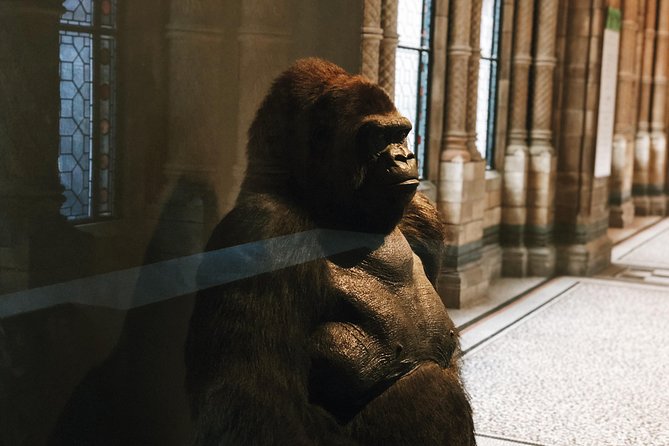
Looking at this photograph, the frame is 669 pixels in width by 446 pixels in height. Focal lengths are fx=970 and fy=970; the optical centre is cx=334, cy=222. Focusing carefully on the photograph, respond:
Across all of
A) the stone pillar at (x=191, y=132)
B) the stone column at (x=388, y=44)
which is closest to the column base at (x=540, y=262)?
the stone column at (x=388, y=44)

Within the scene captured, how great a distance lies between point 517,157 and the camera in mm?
8078

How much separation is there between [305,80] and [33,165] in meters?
0.75

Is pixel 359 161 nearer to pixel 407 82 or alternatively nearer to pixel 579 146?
pixel 407 82

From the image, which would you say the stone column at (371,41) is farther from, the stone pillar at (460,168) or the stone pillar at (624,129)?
the stone pillar at (624,129)

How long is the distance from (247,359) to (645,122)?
12.9 metres

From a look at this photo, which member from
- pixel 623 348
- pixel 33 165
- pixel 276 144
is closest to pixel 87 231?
pixel 33 165

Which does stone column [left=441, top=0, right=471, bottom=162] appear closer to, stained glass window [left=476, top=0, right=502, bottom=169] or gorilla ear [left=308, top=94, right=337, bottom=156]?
stained glass window [left=476, top=0, right=502, bottom=169]

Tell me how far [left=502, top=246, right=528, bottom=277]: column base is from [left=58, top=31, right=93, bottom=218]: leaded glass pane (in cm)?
643

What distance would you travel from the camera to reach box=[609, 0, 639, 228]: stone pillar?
1189 centimetres

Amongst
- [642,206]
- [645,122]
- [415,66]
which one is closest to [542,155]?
[415,66]

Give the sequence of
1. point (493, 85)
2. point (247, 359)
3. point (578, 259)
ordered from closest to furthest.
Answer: point (247, 359)
point (493, 85)
point (578, 259)

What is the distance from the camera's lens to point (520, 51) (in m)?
7.98

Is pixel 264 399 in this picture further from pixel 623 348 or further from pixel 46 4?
pixel 623 348

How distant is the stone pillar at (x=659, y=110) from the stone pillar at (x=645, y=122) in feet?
0.22
